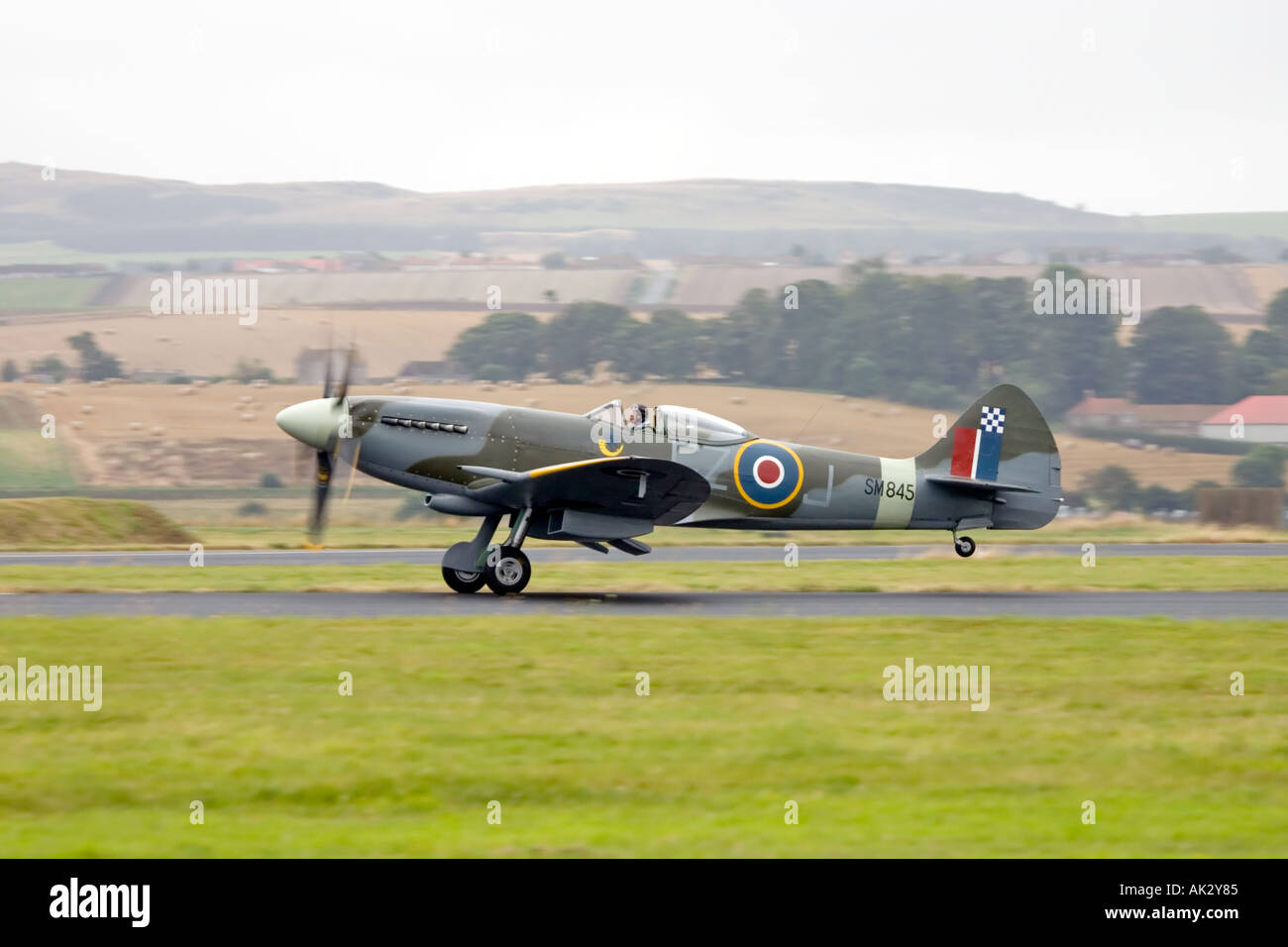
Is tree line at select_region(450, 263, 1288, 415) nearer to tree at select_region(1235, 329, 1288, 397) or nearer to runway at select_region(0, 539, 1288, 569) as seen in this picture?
tree at select_region(1235, 329, 1288, 397)

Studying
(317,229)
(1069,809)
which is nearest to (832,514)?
(1069,809)

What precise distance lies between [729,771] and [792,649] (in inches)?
179

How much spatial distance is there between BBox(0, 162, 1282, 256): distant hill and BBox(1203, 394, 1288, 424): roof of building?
7297 centimetres

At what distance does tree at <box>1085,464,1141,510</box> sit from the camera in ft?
154

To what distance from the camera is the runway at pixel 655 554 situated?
73.4ft

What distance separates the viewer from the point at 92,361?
2373 inches

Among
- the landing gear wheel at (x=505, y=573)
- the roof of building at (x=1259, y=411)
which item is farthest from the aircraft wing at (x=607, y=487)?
the roof of building at (x=1259, y=411)

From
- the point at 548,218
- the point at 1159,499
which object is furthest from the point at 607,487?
the point at 548,218

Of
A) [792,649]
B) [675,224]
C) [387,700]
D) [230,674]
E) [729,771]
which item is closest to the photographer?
[729,771]

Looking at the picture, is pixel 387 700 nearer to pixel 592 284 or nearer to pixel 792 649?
pixel 792 649

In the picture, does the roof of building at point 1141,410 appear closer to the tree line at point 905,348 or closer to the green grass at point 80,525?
the tree line at point 905,348
